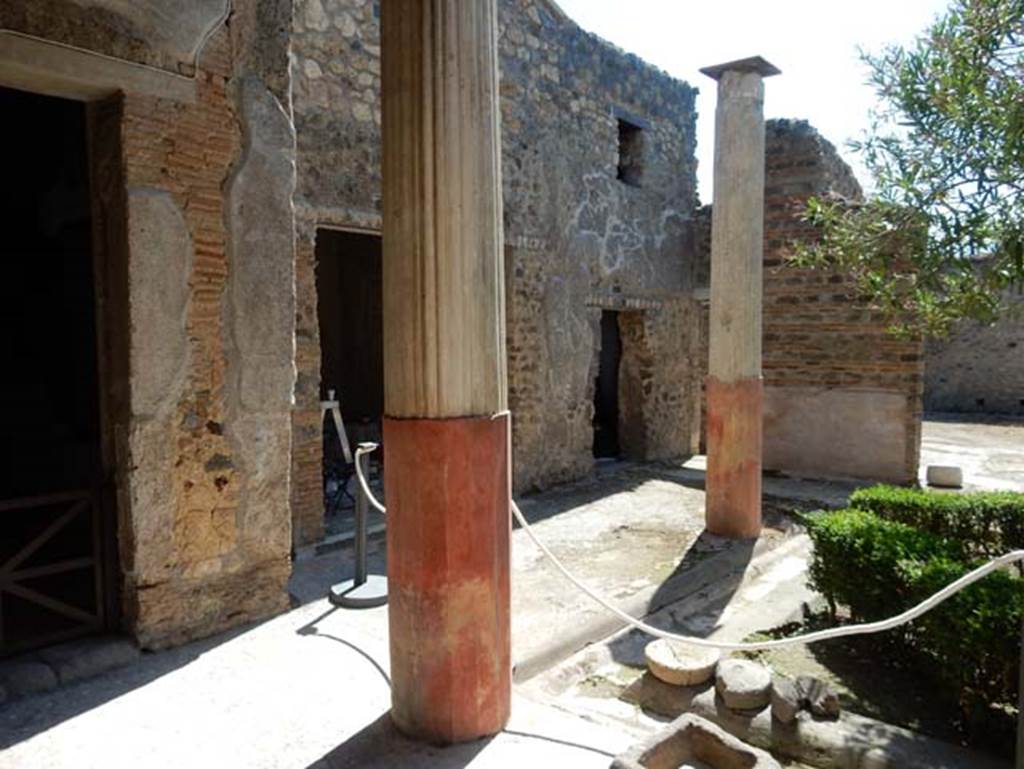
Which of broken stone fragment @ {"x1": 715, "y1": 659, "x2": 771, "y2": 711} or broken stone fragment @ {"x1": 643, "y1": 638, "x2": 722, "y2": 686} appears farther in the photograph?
broken stone fragment @ {"x1": 643, "y1": 638, "x2": 722, "y2": 686}

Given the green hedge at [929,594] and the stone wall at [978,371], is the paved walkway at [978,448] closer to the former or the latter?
the stone wall at [978,371]

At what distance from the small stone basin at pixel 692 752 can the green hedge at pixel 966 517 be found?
3.94 metres

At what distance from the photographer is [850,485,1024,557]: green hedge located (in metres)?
6.01

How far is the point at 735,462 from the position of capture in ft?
23.3

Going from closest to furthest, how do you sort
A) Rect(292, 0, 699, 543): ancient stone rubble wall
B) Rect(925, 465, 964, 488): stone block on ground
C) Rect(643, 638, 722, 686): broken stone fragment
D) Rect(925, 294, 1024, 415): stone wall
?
Rect(643, 638, 722, 686): broken stone fragment < Rect(292, 0, 699, 543): ancient stone rubble wall < Rect(925, 465, 964, 488): stone block on ground < Rect(925, 294, 1024, 415): stone wall

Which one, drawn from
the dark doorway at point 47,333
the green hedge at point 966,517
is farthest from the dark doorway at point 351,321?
the green hedge at point 966,517

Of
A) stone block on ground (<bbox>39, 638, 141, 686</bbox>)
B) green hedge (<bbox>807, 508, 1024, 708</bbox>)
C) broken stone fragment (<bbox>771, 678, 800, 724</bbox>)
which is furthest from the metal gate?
green hedge (<bbox>807, 508, 1024, 708</bbox>)

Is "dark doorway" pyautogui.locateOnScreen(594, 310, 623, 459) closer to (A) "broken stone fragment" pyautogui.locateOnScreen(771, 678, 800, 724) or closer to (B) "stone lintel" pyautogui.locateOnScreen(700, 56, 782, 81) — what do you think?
(B) "stone lintel" pyautogui.locateOnScreen(700, 56, 782, 81)

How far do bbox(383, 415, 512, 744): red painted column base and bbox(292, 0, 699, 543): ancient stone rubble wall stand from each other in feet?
11.6

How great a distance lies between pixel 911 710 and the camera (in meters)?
3.95

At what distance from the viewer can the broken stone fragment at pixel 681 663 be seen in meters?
4.12

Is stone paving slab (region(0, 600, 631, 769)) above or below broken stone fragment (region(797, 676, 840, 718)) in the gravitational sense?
above

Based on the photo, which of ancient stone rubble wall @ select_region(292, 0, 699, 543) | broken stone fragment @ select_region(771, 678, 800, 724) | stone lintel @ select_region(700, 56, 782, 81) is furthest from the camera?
stone lintel @ select_region(700, 56, 782, 81)

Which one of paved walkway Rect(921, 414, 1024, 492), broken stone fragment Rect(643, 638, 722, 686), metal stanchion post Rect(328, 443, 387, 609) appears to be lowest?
paved walkway Rect(921, 414, 1024, 492)
